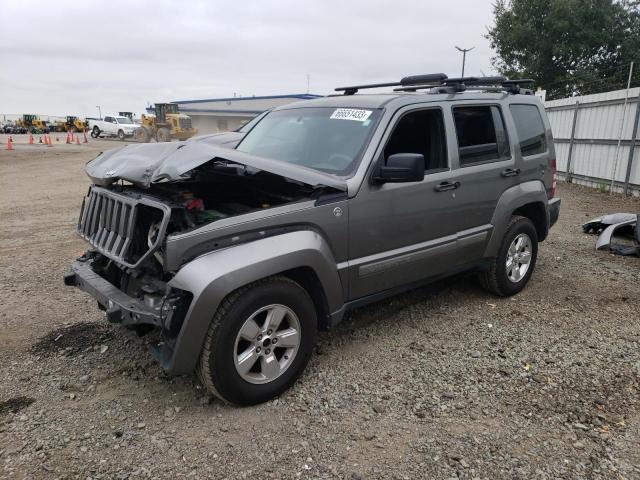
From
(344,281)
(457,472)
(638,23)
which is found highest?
(638,23)

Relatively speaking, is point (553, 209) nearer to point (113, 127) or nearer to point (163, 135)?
point (163, 135)

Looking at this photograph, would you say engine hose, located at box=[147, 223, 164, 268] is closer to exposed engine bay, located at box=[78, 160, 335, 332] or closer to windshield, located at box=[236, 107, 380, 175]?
exposed engine bay, located at box=[78, 160, 335, 332]

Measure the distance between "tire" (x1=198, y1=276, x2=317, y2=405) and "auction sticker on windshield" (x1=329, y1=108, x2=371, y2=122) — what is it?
1481 millimetres

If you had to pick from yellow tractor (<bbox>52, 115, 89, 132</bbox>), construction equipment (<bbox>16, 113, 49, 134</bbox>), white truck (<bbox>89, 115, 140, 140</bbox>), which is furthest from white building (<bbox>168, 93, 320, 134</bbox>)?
construction equipment (<bbox>16, 113, 49, 134</bbox>)

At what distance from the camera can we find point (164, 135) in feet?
112

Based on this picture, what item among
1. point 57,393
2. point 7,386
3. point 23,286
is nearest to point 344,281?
point 57,393

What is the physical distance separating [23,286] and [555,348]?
17.1 ft

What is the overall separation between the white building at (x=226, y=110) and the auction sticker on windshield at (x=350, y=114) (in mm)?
39233

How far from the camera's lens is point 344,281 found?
143 inches

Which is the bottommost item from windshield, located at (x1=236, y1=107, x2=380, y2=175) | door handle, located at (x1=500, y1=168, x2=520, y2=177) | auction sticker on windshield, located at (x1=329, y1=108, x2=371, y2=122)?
door handle, located at (x1=500, y1=168, x2=520, y2=177)

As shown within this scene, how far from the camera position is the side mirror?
11.5 ft

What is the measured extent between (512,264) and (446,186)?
1.53 m

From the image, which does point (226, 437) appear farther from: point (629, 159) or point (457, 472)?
point (629, 159)

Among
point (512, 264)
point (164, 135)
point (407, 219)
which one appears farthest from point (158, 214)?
point (164, 135)
